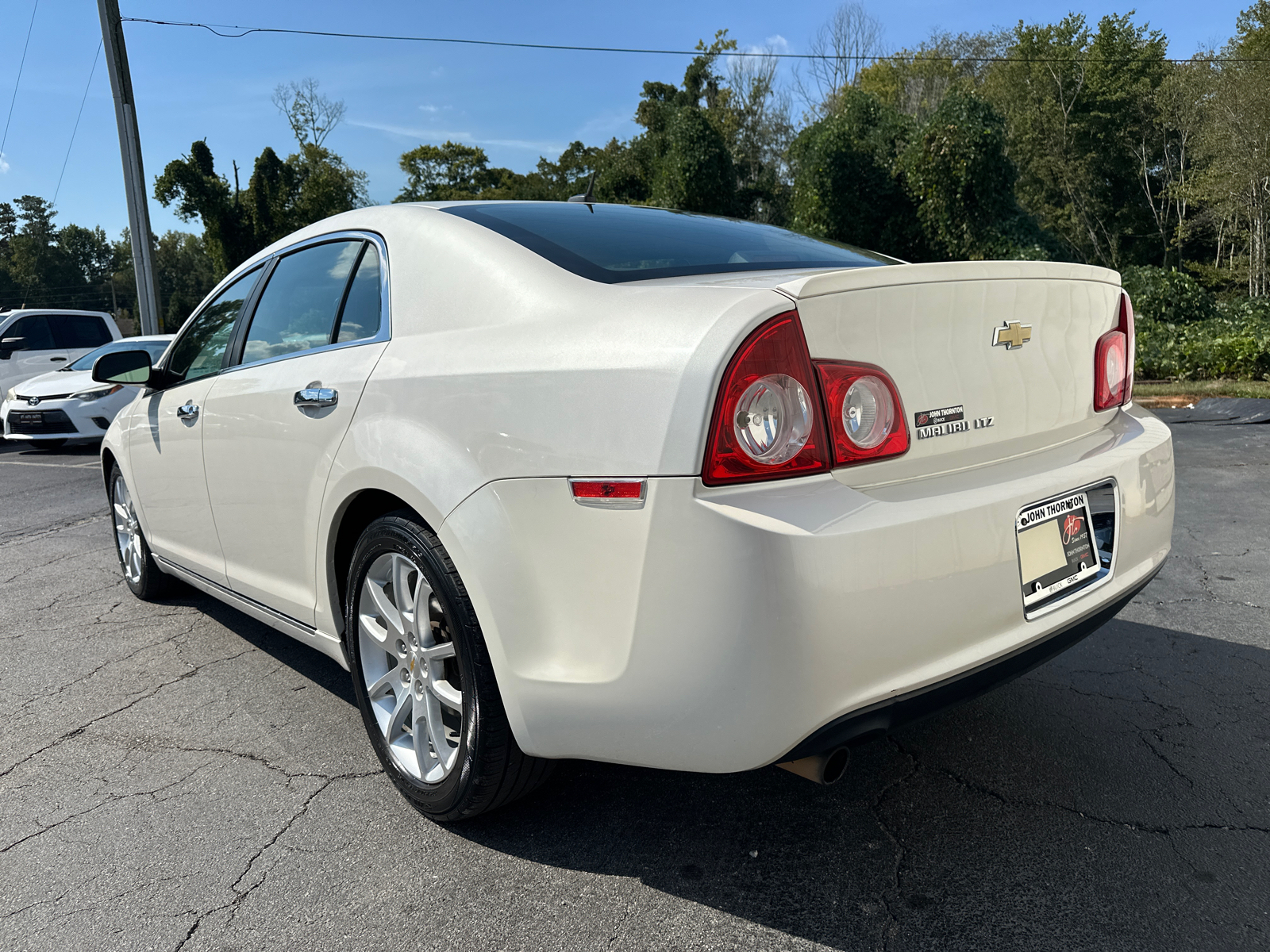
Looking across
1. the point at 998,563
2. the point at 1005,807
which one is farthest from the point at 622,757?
the point at 1005,807

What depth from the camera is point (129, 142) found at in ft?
53.1

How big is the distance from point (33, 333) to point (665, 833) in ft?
45.8

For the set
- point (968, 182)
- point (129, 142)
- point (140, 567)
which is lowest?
point (140, 567)

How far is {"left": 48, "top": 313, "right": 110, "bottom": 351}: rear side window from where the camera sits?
13.2 metres

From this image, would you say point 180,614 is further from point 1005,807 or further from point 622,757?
point 1005,807

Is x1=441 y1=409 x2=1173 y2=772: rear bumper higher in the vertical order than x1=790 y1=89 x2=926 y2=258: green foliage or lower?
lower

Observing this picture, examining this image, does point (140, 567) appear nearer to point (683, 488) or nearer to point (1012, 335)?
point (683, 488)

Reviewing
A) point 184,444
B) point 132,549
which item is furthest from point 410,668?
point 132,549

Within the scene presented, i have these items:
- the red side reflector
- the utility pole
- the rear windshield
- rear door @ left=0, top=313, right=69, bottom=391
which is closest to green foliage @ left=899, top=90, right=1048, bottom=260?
the utility pole

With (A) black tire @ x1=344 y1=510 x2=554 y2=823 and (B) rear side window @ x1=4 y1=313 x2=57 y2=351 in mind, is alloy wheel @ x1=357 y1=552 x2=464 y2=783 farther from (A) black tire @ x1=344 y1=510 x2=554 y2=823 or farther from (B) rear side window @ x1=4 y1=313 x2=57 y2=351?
(B) rear side window @ x1=4 y1=313 x2=57 y2=351

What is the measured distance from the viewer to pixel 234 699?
3240 mm

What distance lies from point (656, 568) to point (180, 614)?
3.37 metres

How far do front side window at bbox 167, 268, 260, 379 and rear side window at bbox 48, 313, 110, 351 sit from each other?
11.3 meters

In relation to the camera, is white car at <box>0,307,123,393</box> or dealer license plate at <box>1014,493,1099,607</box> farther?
white car at <box>0,307,123,393</box>
